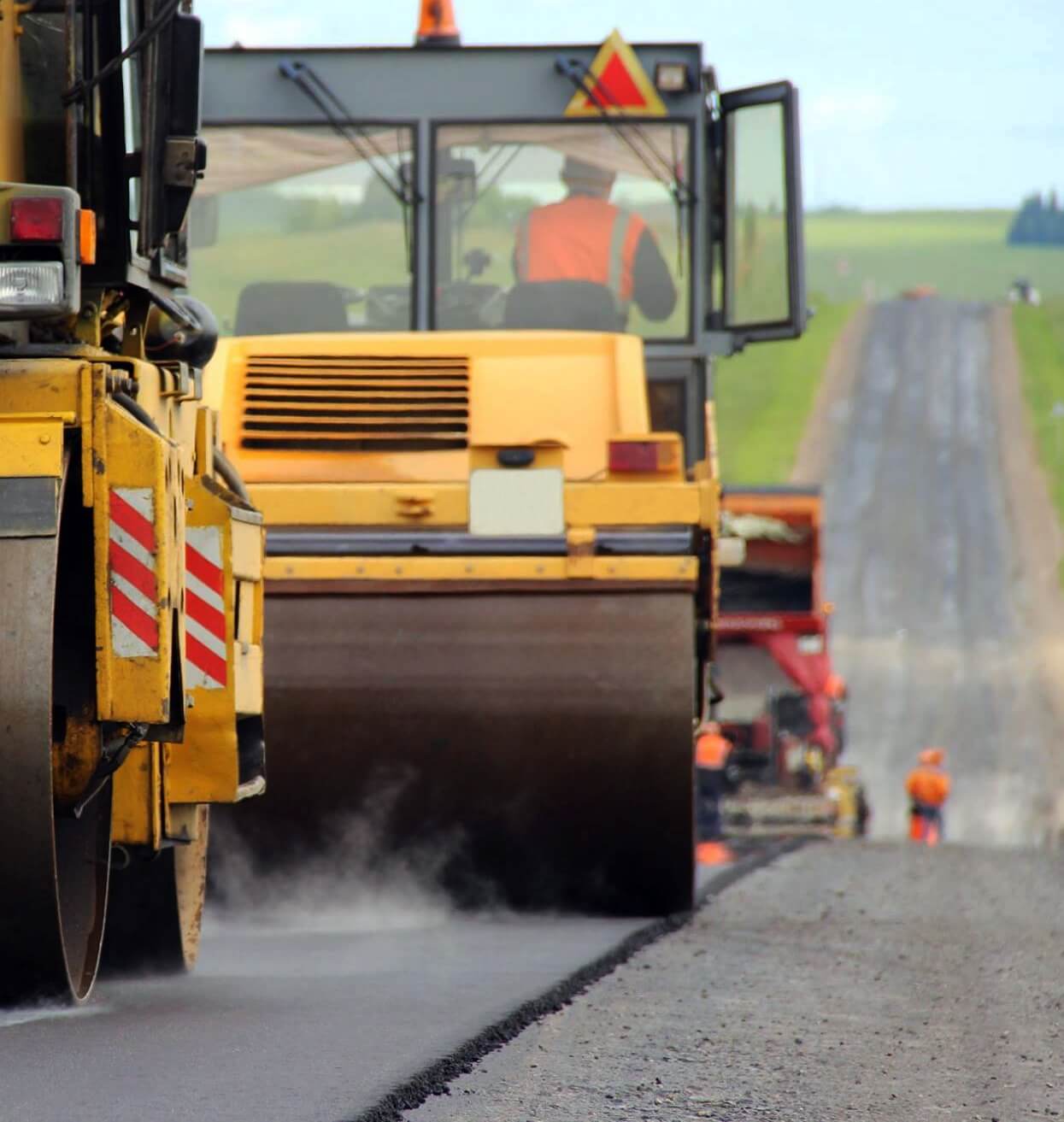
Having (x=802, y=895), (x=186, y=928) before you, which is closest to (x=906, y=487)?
(x=802, y=895)

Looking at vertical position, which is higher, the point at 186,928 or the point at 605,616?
the point at 605,616

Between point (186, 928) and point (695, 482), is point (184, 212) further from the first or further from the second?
point (695, 482)

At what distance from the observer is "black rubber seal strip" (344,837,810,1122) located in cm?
415

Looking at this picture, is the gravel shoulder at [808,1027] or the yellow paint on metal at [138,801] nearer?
the gravel shoulder at [808,1027]

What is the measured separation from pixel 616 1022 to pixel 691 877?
240 cm

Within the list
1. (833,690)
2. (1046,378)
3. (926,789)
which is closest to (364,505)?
(926,789)

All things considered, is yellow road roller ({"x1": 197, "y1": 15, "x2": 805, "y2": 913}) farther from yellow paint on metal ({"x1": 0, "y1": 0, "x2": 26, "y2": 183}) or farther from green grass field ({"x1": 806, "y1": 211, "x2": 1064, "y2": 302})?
green grass field ({"x1": 806, "y1": 211, "x2": 1064, "y2": 302})

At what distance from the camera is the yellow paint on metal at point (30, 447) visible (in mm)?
4688

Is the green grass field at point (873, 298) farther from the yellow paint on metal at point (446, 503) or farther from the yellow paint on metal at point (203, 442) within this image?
the yellow paint on metal at point (203, 442)

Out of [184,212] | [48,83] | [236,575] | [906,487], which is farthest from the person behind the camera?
[906,487]

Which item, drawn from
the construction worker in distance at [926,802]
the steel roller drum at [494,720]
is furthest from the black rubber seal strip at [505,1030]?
the construction worker in distance at [926,802]

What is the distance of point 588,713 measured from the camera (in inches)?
296

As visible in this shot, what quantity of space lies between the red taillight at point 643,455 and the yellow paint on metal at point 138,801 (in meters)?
2.61

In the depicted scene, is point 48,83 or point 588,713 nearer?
point 48,83
